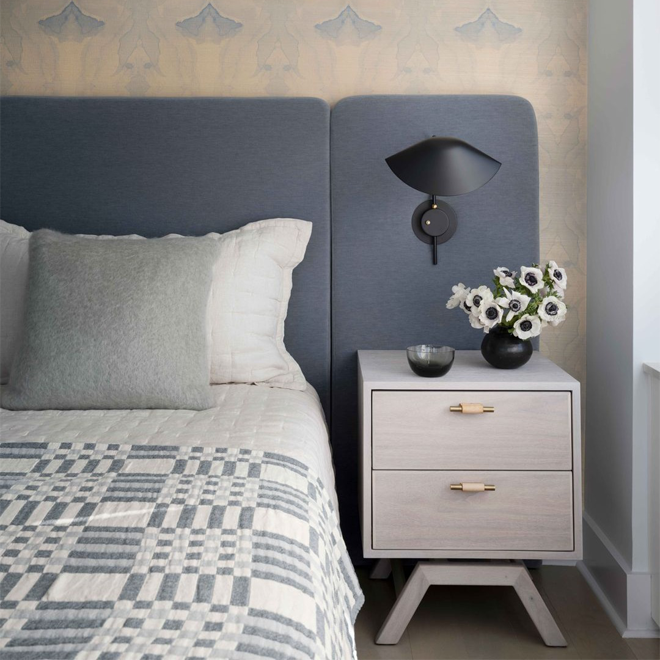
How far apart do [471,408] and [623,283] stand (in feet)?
1.97

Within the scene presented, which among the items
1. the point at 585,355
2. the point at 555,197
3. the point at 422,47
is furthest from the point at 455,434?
the point at 422,47

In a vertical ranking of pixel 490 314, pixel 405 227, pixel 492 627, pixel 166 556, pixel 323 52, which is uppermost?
pixel 323 52

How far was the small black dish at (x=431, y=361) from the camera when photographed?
1828 mm

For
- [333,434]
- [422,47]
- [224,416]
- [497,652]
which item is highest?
[422,47]

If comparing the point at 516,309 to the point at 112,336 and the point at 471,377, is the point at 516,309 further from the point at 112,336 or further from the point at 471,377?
the point at 112,336

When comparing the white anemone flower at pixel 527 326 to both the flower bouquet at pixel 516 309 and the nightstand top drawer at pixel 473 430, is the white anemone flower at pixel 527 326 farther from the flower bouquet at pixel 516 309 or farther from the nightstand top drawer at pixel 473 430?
the nightstand top drawer at pixel 473 430

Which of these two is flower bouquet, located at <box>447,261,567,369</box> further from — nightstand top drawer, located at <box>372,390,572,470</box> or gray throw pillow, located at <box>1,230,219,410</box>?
gray throw pillow, located at <box>1,230,219,410</box>

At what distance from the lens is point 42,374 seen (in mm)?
1666

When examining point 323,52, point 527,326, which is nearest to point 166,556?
point 527,326

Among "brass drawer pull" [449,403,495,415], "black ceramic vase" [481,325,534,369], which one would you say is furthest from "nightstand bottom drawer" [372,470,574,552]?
"black ceramic vase" [481,325,534,369]

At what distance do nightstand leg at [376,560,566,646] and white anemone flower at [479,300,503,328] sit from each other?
646 mm

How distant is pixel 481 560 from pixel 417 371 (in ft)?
1.81

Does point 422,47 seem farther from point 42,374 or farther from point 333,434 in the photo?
point 42,374

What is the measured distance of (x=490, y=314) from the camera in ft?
6.22
